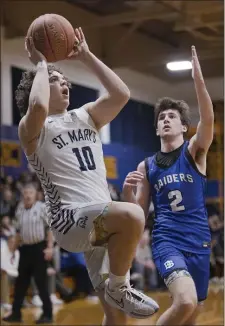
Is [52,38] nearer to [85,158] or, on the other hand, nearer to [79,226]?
[85,158]

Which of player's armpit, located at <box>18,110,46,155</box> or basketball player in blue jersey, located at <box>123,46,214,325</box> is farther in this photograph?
basketball player in blue jersey, located at <box>123,46,214,325</box>

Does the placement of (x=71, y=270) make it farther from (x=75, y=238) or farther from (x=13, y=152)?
(x=75, y=238)

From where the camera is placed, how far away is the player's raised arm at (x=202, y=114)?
4.85 meters

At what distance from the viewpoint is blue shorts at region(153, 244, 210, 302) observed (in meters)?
4.89

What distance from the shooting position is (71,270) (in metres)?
12.1

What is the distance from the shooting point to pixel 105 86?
4.19 meters

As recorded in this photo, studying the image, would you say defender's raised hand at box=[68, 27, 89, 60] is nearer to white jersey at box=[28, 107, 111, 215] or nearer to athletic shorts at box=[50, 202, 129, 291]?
white jersey at box=[28, 107, 111, 215]

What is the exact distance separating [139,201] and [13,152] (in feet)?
23.7

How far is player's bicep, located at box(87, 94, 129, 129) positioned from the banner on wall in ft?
25.9

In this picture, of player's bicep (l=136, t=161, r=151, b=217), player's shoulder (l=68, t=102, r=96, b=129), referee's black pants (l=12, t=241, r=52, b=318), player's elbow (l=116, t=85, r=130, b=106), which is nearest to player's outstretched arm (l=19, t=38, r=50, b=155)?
player's shoulder (l=68, t=102, r=96, b=129)

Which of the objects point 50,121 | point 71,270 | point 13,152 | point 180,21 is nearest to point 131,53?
point 180,21

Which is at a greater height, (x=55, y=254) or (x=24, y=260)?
(x=24, y=260)

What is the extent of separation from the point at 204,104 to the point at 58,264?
7.46 meters

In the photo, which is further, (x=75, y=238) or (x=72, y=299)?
(x=72, y=299)
